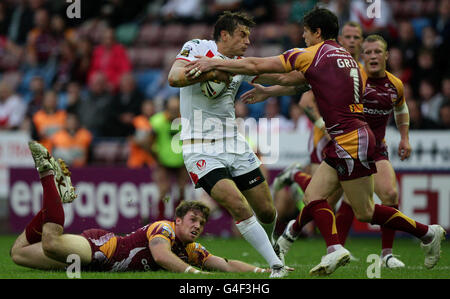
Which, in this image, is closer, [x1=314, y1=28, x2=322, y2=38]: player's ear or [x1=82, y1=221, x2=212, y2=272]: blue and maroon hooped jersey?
[x1=314, y1=28, x2=322, y2=38]: player's ear

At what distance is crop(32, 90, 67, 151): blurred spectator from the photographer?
14.0 meters

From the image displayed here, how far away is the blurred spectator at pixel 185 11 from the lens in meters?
16.9

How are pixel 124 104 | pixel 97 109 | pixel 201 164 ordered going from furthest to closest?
pixel 97 109
pixel 124 104
pixel 201 164

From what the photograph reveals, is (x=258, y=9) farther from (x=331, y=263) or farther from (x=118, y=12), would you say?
(x=331, y=263)

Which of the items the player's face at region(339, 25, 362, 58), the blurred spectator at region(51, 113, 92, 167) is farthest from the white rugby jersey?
the blurred spectator at region(51, 113, 92, 167)

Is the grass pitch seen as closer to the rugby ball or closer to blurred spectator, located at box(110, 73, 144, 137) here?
the rugby ball

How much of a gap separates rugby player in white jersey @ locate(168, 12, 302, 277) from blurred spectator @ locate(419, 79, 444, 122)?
6.41 m

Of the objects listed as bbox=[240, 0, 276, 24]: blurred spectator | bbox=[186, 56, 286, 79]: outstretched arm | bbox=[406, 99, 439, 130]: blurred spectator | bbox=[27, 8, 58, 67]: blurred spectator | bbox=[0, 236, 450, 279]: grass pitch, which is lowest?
bbox=[0, 236, 450, 279]: grass pitch

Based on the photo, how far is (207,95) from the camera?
22.7ft

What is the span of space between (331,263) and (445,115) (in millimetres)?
7122

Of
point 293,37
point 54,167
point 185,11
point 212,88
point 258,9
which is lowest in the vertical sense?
point 54,167

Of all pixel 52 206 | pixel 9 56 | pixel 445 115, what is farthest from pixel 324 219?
pixel 9 56

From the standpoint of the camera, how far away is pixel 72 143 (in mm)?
13914
